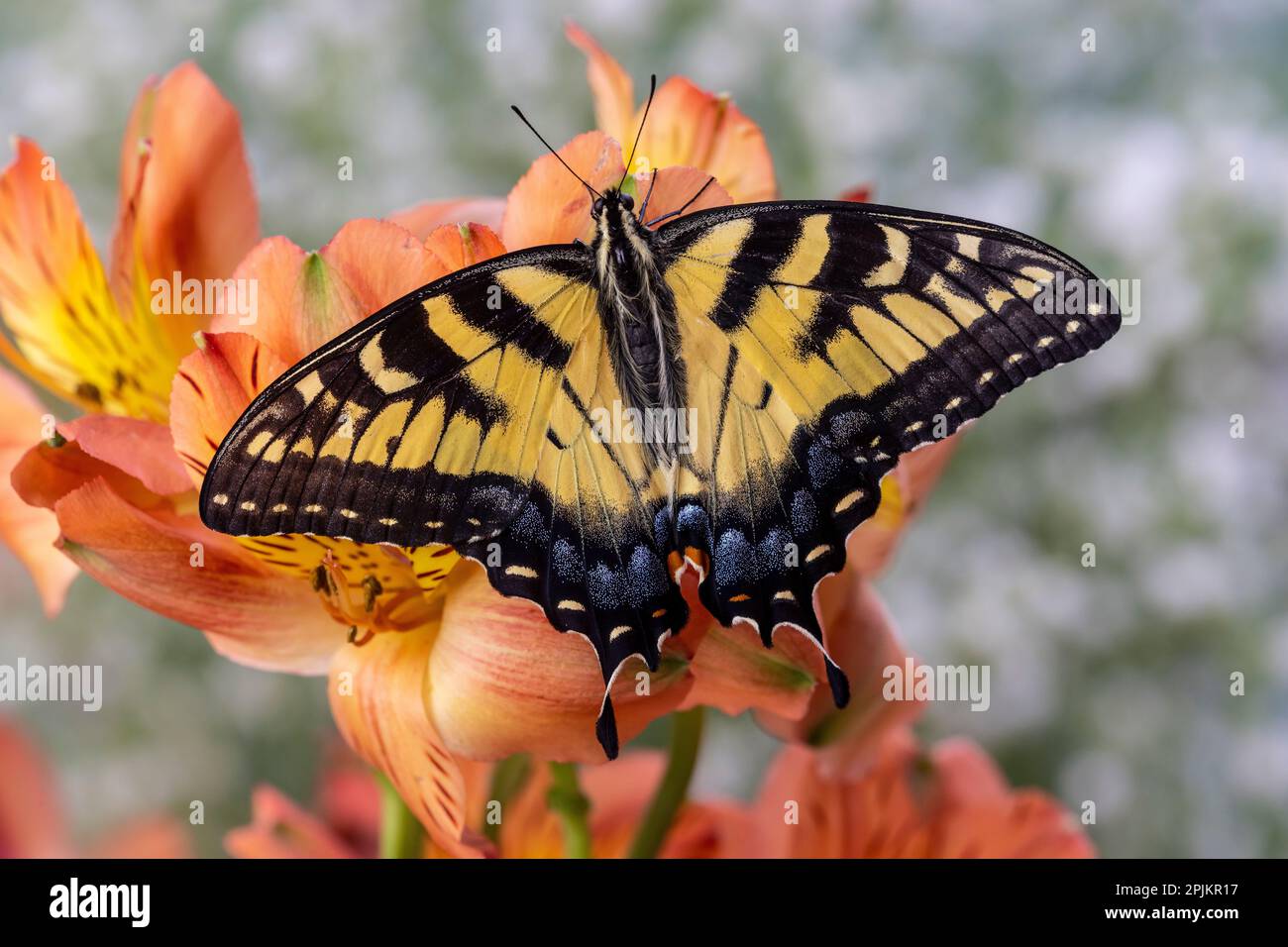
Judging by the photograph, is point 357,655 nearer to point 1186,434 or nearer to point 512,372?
point 512,372

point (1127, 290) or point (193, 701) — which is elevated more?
point (1127, 290)

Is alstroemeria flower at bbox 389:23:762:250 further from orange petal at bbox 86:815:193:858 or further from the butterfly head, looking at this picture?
orange petal at bbox 86:815:193:858

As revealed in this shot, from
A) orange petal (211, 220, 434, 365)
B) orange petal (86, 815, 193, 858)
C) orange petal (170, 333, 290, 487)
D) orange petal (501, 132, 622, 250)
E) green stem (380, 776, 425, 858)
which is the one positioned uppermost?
orange petal (501, 132, 622, 250)

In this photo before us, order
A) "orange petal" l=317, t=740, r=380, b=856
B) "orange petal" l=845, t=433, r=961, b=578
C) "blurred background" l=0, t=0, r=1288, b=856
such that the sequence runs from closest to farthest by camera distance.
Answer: "orange petal" l=845, t=433, r=961, b=578 < "orange petal" l=317, t=740, r=380, b=856 < "blurred background" l=0, t=0, r=1288, b=856

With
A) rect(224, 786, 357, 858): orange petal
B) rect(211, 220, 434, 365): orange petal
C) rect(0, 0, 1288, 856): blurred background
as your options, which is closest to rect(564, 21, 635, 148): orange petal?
rect(211, 220, 434, 365): orange petal

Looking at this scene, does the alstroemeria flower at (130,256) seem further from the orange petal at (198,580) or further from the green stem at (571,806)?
the green stem at (571,806)

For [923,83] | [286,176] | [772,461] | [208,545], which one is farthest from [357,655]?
[923,83]

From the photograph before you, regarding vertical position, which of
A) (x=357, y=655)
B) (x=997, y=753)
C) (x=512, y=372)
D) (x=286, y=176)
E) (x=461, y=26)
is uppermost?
(x=461, y=26)
